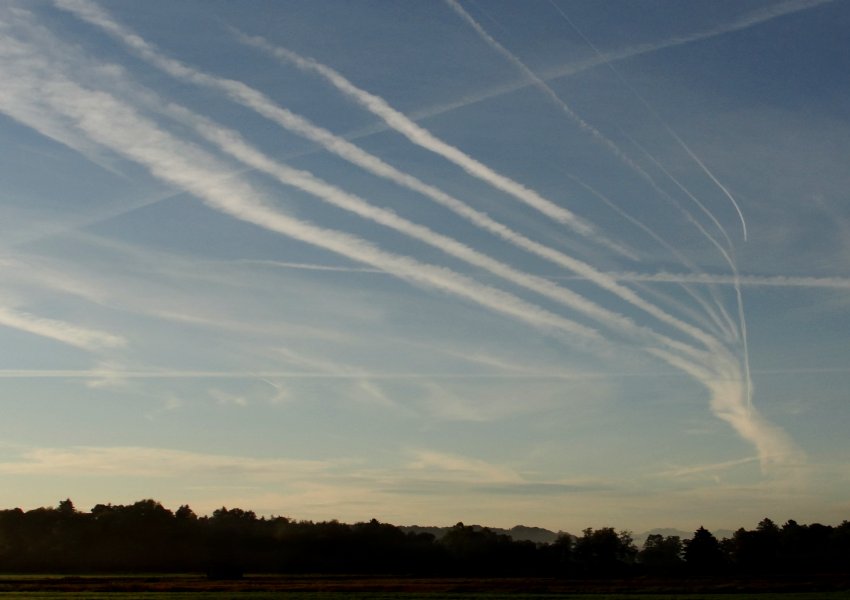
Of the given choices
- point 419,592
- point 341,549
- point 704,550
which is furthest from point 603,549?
point 419,592

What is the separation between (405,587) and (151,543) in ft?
305

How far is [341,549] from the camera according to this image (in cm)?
15425

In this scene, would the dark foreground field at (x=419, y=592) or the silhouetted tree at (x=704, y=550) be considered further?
the silhouetted tree at (x=704, y=550)

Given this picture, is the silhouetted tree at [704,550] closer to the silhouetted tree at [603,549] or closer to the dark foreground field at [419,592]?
the silhouetted tree at [603,549]

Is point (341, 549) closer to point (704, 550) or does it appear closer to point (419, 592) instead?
point (704, 550)

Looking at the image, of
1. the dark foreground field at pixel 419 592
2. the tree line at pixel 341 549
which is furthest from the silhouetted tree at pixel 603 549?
the dark foreground field at pixel 419 592

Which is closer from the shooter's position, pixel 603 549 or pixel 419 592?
pixel 419 592

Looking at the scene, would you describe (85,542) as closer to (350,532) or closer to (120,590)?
(350,532)

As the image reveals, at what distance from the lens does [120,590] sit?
84062mm

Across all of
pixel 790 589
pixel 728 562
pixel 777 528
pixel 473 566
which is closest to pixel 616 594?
pixel 790 589

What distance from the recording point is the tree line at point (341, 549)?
146 m

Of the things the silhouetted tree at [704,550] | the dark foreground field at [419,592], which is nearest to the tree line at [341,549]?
the silhouetted tree at [704,550]

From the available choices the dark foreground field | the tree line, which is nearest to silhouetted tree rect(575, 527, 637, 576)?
the tree line

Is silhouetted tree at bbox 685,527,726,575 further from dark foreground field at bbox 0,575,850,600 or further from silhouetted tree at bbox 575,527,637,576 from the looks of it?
dark foreground field at bbox 0,575,850,600
